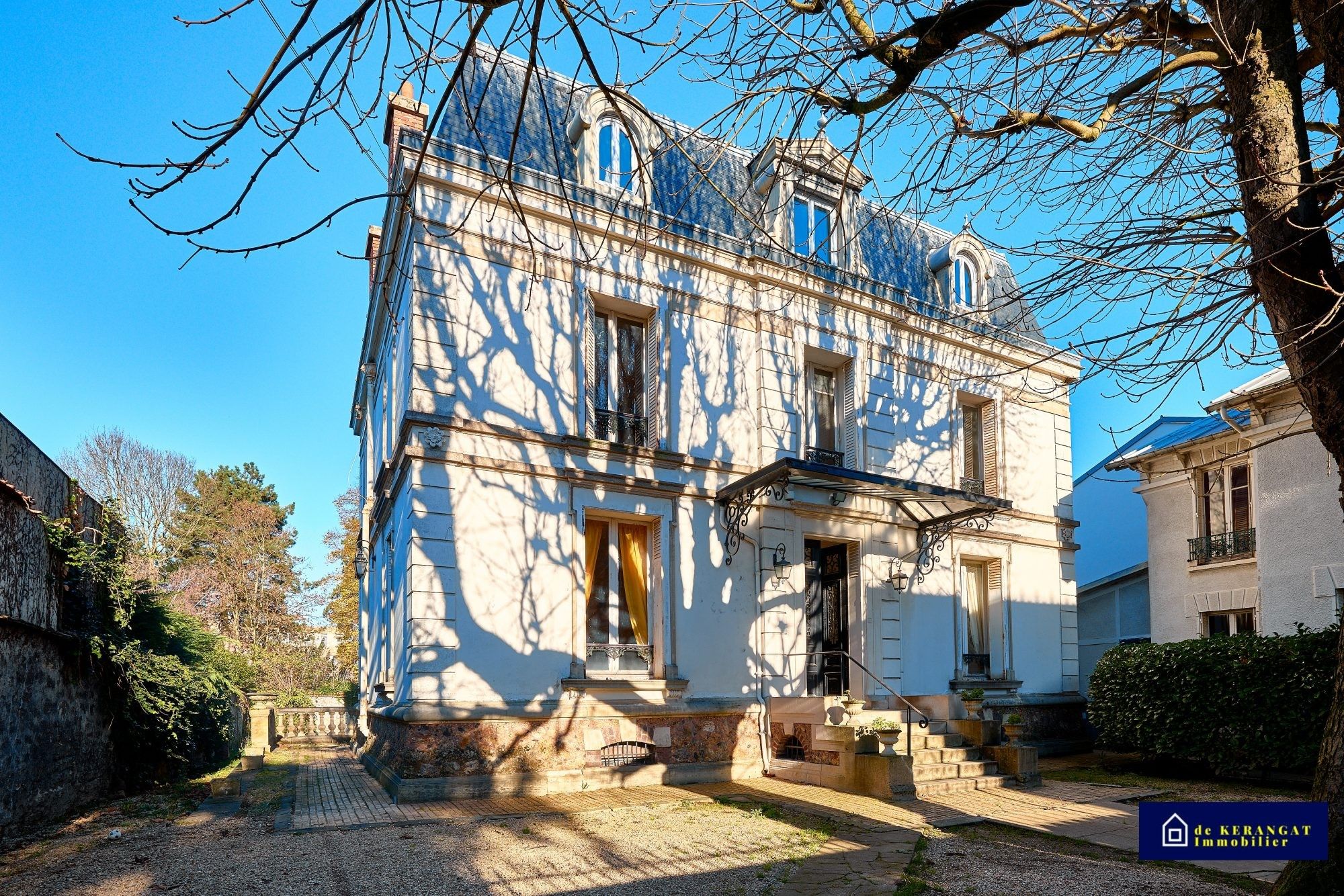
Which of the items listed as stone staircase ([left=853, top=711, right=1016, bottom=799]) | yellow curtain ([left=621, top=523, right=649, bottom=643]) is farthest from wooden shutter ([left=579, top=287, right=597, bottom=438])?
stone staircase ([left=853, top=711, right=1016, bottom=799])

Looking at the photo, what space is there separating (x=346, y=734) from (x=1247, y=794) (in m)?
17.9

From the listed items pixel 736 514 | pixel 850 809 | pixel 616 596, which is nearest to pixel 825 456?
pixel 736 514

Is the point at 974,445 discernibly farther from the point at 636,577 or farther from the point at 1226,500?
the point at 636,577

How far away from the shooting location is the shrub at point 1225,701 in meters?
11.8

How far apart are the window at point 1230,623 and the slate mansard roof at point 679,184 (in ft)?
20.4

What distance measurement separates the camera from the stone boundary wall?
844cm

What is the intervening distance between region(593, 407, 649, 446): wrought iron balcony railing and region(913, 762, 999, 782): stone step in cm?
580

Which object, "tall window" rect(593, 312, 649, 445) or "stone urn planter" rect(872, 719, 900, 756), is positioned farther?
"tall window" rect(593, 312, 649, 445)

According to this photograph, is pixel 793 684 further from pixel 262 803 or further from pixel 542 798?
pixel 262 803

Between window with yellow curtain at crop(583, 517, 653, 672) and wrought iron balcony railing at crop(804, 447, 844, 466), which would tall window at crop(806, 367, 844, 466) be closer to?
wrought iron balcony railing at crop(804, 447, 844, 466)

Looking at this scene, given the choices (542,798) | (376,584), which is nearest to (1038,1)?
(542,798)

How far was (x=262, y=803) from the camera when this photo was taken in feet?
34.7

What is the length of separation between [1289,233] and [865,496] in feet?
31.5

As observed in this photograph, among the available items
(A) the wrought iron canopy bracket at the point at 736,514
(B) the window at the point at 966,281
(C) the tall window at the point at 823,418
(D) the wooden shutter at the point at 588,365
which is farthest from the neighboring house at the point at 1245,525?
(D) the wooden shutter at the point at 588,365
